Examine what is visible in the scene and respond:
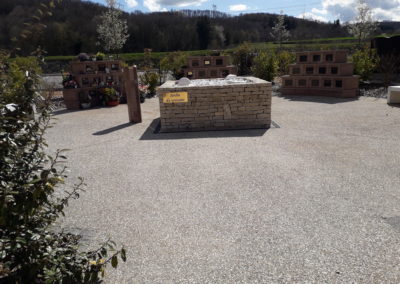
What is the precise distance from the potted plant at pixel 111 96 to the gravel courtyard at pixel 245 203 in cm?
449

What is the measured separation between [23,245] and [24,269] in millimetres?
167

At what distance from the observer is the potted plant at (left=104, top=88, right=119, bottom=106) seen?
11961 millimetres

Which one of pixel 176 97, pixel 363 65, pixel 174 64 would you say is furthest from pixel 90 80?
pixel 363 65

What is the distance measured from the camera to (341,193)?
4.18m

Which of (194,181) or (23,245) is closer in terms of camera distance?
(23,245)

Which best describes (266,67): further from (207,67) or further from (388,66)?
(388,66)

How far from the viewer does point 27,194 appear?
1.73 metres

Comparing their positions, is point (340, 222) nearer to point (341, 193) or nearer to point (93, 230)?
point (341, 193)

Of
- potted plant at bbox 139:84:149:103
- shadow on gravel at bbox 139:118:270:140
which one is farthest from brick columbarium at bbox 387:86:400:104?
potted plant at bbox 139:84:149:103

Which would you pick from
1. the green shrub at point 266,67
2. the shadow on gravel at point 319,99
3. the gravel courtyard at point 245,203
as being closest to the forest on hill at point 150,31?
the green shrub at point 266,67

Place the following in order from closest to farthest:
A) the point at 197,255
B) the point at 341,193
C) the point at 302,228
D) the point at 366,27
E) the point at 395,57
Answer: the point at 197,255
the point at 302,228
the point at 341,193
the point at 395,57
the point at 366,27

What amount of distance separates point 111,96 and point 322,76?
8199 millimetres

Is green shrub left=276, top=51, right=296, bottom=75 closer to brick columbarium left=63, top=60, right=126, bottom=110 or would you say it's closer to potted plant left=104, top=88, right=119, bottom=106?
brick columbarium left=63, top=60, right=126, bottom=110

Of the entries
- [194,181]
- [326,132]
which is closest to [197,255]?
[194,181]
